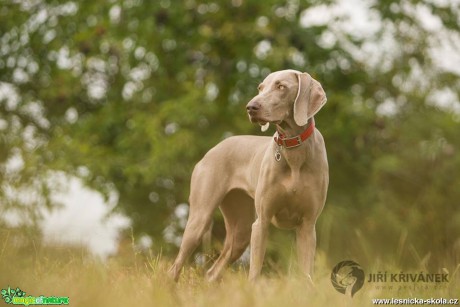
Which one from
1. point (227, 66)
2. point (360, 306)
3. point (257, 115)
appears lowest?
point (360, 306)

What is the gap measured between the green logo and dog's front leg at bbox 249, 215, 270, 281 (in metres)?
1.57

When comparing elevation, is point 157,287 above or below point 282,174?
below

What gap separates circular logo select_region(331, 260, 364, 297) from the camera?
472 centimetres

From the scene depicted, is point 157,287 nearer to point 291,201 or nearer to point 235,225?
point 291,201

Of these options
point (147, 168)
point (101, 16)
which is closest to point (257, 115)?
point (147, 168)

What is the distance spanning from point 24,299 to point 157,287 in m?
0.72

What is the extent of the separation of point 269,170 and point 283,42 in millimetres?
7135

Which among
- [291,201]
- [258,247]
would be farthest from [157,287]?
[291,201]

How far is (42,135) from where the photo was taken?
14.1 meters

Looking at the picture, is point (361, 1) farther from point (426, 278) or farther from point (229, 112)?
point (426, 278)

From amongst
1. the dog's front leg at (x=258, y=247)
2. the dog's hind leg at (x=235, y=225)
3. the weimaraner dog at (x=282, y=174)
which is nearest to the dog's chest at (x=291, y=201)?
the weimaraner dog at (x=282, y=174)

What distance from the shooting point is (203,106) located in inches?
457

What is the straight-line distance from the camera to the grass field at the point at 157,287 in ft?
12.7

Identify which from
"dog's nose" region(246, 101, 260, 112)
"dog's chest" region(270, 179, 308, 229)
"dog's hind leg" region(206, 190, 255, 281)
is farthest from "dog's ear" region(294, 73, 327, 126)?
"dog's hind leg" region(206, 190, 255, 281)
